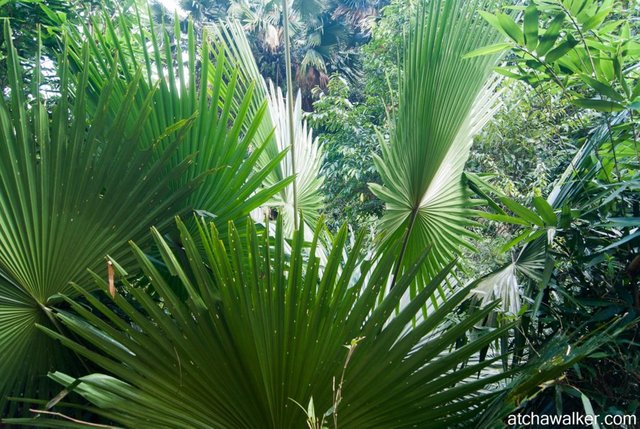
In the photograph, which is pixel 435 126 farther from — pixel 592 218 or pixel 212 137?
pixel 212 137

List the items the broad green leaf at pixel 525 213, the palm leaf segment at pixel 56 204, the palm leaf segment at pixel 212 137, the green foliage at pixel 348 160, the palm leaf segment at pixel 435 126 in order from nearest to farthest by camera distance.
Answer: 1. the palm leaf segment at pixel 56 204
2. the broad green leaf at pixel 525 213
3. the palm leaf segment at pixel 212 137
4. the palm leaf segment at pixel 435 126
5. the green foliage at pixel 348 160

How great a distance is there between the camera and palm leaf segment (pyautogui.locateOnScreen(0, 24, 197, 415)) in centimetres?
127

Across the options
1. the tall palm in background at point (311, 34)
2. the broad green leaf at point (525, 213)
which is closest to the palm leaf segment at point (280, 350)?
the broad green leaf at point (525, 213)

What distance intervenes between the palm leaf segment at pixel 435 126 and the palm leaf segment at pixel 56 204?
698mm

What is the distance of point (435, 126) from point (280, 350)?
0.92 metres

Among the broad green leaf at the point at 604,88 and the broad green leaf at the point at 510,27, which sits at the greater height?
the broad green leaf at the point at 510,27

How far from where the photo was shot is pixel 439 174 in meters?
1.78

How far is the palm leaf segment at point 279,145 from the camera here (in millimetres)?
1963

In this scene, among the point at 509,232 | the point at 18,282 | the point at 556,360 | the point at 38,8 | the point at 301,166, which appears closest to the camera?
the point at 556,360

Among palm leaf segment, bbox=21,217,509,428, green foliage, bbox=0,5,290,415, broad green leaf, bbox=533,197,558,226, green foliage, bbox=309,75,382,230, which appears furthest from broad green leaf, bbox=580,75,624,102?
green foliage, bbox=309,75,382,230

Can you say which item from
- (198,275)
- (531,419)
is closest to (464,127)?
(531,419)

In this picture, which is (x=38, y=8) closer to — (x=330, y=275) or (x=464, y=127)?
(x=464, y=127)

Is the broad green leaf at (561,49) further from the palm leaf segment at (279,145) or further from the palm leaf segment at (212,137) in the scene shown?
the palm leaf segment at (279,145)

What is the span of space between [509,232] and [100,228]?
16.1 feet
